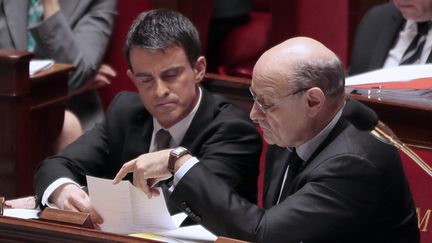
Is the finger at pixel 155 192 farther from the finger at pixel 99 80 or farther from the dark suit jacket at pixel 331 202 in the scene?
the finger at pixel 99 80

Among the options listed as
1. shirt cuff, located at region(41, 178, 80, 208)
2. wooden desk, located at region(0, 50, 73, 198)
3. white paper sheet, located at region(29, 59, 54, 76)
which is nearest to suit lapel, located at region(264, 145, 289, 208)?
shirt cuff, located at region(41, 178, 80, 208)

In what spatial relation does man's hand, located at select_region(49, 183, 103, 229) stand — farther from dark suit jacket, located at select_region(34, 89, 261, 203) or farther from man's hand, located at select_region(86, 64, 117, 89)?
man's hand, located at select_region(86, 64, 117, 89)

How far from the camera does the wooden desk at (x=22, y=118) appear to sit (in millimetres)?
2379

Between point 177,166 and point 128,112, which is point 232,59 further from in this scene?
point 177,166

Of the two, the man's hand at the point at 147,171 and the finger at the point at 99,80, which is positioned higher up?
the man's hand at the point at 147,171

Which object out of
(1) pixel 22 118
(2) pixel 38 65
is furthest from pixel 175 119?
(2) pixel 38 65

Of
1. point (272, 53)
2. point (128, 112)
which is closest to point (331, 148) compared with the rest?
point (272, 53)

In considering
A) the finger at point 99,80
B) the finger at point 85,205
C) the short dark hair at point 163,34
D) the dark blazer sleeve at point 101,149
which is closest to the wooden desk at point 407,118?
the short dark hair at point 163,34

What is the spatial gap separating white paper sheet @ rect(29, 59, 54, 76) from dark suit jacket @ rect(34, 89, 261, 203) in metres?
0.65

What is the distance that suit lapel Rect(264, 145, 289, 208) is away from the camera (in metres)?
1.62

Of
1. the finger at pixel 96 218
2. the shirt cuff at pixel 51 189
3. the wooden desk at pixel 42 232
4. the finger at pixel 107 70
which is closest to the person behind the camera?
the wooden desk at pixel 42 232

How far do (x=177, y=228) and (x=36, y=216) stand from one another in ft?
0.84

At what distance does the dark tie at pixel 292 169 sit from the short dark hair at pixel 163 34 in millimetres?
361

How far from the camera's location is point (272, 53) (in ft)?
4.96
